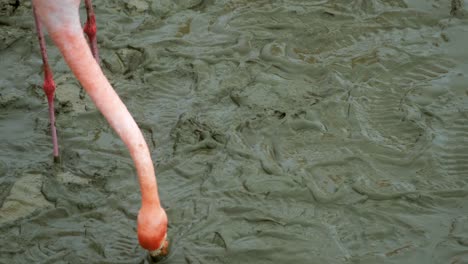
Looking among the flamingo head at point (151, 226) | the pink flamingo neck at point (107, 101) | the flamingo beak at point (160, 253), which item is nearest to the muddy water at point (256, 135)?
the flamingo beak at point (160, 253)

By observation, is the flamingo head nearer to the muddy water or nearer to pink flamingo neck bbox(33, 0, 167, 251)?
pink flamingo neck bbox(33, 0, 167, 251)

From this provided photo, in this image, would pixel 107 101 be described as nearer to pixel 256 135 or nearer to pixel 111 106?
pixel 111 106

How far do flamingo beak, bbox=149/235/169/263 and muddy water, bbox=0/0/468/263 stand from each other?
0.38ft

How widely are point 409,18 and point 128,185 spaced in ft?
9.42

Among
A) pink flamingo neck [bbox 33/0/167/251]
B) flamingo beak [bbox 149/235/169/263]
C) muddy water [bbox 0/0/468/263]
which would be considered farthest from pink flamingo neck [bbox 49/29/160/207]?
muddy water [bbox 0/0/468/263]

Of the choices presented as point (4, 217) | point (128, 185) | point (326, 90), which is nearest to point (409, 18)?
point (326, 90)

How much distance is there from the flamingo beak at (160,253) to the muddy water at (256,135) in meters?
0.12

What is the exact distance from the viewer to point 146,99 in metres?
5.17

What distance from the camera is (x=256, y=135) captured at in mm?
4758

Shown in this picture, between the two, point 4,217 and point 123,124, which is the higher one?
point 123,124

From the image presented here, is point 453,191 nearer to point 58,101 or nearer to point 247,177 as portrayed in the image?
point 247,177

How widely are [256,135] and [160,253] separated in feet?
4.51

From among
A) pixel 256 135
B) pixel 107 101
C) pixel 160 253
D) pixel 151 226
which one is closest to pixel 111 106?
pixel 107 101

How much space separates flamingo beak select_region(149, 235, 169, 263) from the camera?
11.7ft
